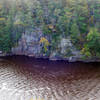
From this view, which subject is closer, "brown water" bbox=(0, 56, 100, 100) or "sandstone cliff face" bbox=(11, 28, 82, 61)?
"brown water" bbox=(0, 56, 100, 100)

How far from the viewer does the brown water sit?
24383 millimetres

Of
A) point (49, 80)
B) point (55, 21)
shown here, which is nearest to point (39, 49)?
point (55, 21)

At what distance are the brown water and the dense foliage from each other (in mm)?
7647

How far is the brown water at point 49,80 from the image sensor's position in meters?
24.4

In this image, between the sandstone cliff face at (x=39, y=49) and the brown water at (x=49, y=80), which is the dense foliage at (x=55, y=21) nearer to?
the sandstone cliff face at (x=39, y=49)

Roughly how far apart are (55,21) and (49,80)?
2289cm

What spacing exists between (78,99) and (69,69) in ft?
43.3

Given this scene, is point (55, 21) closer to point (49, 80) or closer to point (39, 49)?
point (39, 49)

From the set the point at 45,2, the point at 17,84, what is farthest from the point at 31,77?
the point at 45,2

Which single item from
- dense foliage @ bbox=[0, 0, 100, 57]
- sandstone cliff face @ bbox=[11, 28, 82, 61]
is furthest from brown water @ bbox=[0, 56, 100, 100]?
dense foliage @ bbox=[0, 0, 100, 57]

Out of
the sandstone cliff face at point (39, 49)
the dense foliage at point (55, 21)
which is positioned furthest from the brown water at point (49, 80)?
→ the dense foliage at point (55, 21)

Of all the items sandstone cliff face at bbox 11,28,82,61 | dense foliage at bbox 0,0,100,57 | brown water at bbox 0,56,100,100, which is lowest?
brown water at bbox 0,56,100,100

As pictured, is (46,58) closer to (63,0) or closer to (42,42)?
(42,42)

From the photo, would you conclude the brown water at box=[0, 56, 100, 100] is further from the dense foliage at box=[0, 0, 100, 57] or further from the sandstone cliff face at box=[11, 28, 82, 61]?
the dense foliage at box=[0, 0, 100, 57]
